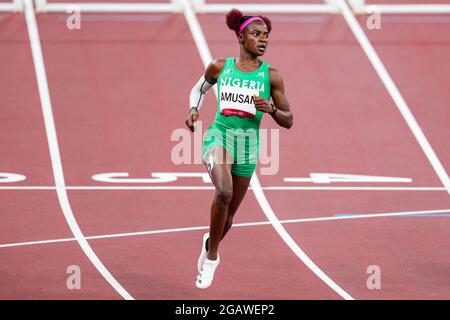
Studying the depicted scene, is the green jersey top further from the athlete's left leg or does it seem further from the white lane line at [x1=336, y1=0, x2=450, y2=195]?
the white lane line at [x1=336, y1=0, x2=450, y2=195]

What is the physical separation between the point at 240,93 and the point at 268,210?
317 centimetres

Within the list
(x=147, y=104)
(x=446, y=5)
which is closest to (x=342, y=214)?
(x=147, y=104)

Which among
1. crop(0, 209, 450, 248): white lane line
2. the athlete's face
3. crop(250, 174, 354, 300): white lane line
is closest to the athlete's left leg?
the athlete's face

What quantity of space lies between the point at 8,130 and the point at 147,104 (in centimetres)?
192

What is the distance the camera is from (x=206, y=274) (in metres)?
9.14

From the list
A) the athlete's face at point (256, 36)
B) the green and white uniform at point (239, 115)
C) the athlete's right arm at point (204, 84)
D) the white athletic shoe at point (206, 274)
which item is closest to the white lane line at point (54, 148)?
the white athletic shoe at point (206, 274)

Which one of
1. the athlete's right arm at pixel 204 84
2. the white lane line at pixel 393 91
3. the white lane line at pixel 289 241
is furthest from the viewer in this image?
the white lane line at pixel 393 91

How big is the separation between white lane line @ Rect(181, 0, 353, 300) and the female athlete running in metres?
1.22

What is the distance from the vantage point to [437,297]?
9.25 metres

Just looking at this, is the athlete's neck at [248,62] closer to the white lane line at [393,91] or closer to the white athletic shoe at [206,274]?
the white athletic shoe at [206,274]

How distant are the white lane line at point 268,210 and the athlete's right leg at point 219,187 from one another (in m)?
1.27

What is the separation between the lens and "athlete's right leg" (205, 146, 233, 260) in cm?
870

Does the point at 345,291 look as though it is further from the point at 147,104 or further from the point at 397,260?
the point at 147,104

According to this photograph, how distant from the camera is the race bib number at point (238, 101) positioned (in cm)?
887
